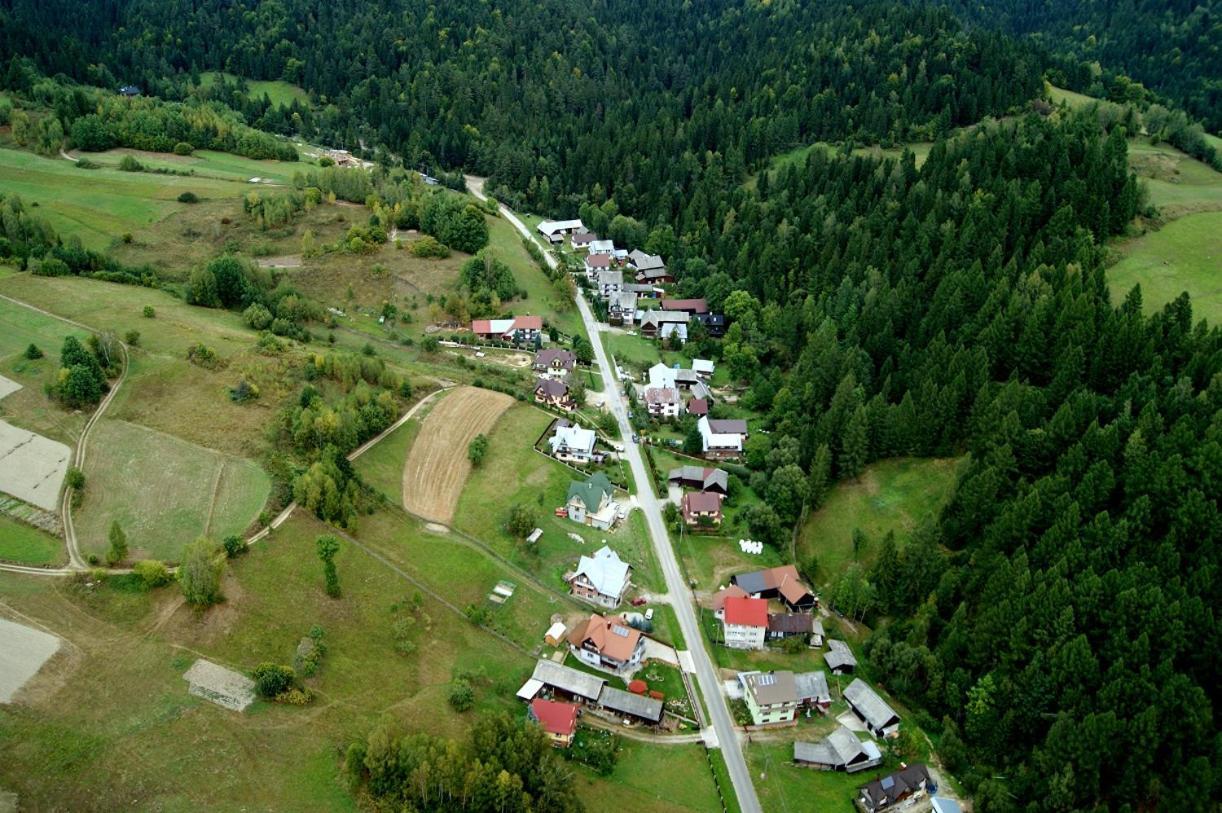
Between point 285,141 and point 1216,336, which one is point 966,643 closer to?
point 1216,336

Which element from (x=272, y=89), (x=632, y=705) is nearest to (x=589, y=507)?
(x=632, y=705)

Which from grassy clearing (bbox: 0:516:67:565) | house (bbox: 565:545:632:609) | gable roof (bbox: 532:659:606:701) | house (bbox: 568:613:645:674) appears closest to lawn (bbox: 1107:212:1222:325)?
house (bbox: 565:545:632:609)

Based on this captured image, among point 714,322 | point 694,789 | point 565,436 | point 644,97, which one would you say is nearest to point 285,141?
point 644,97

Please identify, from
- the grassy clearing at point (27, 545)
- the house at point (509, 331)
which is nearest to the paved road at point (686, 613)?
the house at point (509, 331)

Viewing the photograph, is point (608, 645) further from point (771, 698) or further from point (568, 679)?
point (771, 698)

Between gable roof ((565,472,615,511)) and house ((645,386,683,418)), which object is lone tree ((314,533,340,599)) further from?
house ((645,386,683,418))

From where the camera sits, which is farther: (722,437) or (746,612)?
(722,437)

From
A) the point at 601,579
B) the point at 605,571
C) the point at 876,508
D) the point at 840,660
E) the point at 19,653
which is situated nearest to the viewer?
the point at 19,653
